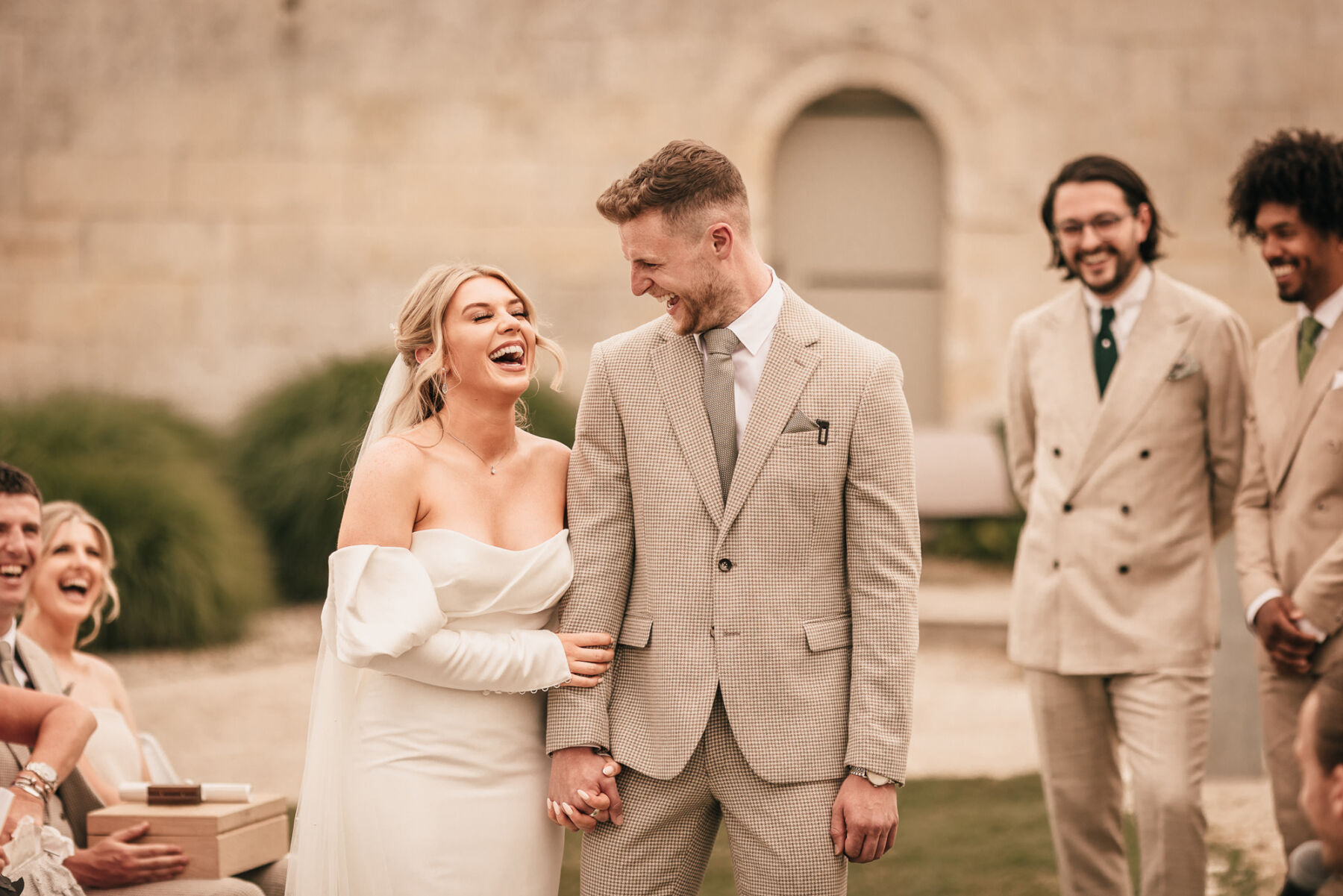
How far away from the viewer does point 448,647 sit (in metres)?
3.09

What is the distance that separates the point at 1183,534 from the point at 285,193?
10922mm

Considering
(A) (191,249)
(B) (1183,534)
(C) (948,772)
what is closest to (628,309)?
(A) (191,249)

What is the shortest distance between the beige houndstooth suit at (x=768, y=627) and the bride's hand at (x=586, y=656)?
3 centimetres

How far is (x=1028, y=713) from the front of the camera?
8039 millimetres

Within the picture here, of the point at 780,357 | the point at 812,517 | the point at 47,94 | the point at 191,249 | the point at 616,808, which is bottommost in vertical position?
the point at 616,808

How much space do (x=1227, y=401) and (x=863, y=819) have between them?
2001 millimetres

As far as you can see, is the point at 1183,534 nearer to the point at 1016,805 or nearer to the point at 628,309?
the point at 1016,805

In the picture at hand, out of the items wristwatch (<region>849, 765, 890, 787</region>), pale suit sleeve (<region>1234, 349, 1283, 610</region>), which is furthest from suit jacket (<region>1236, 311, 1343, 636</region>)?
wristwatch (<region>849, 765, 890, 787</region>)

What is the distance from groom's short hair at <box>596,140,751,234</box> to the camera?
9.78ft

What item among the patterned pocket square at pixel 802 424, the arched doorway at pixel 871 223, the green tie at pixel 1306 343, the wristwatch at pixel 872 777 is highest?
the arched doorway at pixel 871 223

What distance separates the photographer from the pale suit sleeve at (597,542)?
3.10 meters

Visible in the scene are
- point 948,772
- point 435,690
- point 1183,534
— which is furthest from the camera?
point 948,772

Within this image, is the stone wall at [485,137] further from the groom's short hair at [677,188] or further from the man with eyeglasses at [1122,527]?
the groom's short hair at [677,188]

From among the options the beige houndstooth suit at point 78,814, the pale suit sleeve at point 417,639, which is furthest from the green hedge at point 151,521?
the pale suit sleeve at point 417,639
